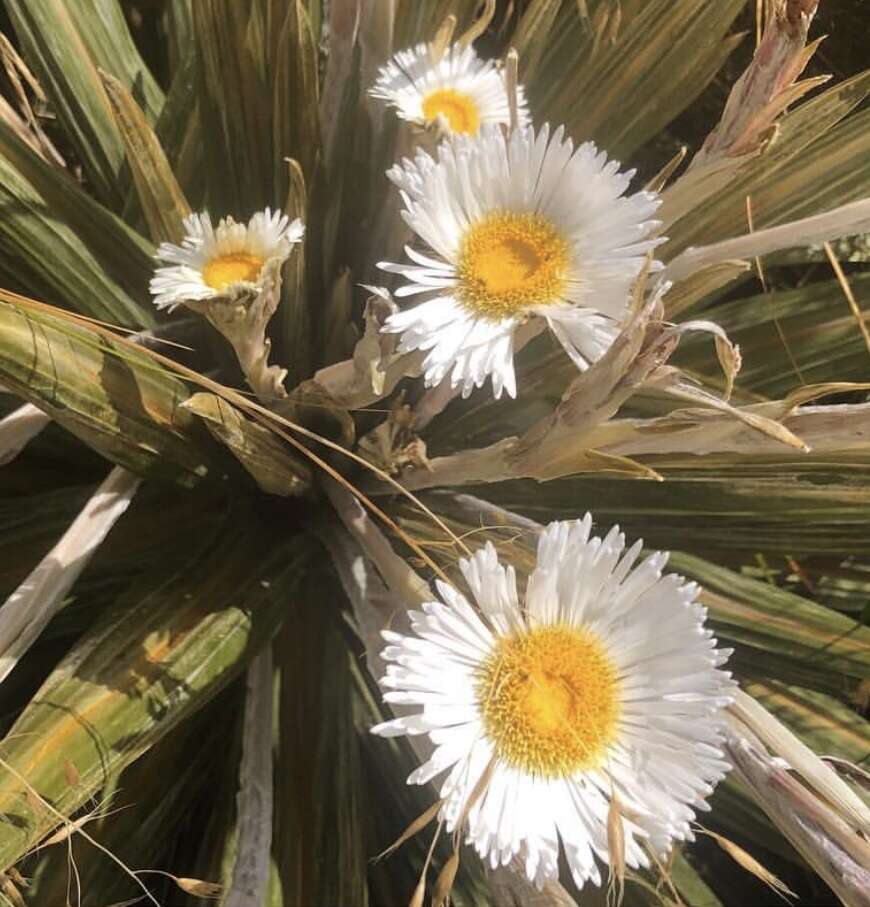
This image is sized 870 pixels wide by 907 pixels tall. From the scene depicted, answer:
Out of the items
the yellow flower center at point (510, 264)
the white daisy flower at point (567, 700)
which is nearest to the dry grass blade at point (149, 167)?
the yellow flower center at point (510, 264)

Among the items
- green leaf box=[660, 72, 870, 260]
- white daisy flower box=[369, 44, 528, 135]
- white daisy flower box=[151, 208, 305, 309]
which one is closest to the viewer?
white daisy flower box=[151, 208, 305, 309]

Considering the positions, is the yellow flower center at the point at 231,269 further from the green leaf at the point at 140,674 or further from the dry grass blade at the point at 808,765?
the dry grass blade at the point at 808,765

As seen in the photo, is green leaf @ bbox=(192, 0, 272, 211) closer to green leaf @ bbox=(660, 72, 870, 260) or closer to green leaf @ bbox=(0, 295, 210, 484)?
green leaf @ bbox=(0, 295, 210, 484)

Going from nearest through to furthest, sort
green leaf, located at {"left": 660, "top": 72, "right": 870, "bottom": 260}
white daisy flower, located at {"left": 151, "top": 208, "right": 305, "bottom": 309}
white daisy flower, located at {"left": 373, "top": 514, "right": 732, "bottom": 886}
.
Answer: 1. white daisy flower, located at {"left": 373, "top": 514, "right": 732, "bottom": 886}
2. white daisy flower, located at {"left": 151, "top": 208, "right": 305, "bottom": 309}
3. green leaf, located at {"left": 660, "top": 72, "right": 870, "bottom": 260}

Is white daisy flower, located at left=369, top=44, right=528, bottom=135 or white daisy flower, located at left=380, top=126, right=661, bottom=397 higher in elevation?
white daisy flower, located at left=369, top=44, right=528, bottom=135

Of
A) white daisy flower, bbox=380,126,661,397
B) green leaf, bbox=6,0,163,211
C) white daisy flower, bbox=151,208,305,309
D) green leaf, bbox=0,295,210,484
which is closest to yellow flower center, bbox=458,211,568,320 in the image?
white daisy flower, bbox=380,126,661,397

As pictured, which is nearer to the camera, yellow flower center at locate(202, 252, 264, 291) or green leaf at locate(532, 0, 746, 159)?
yellow flower center at locate(202, 252, 264, 291)

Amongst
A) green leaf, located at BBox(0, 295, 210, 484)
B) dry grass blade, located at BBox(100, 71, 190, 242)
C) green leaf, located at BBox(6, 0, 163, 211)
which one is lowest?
green leaf, located at BBox(0, 295, 210, 484)

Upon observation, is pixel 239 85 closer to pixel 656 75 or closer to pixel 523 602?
pixel 656 75
